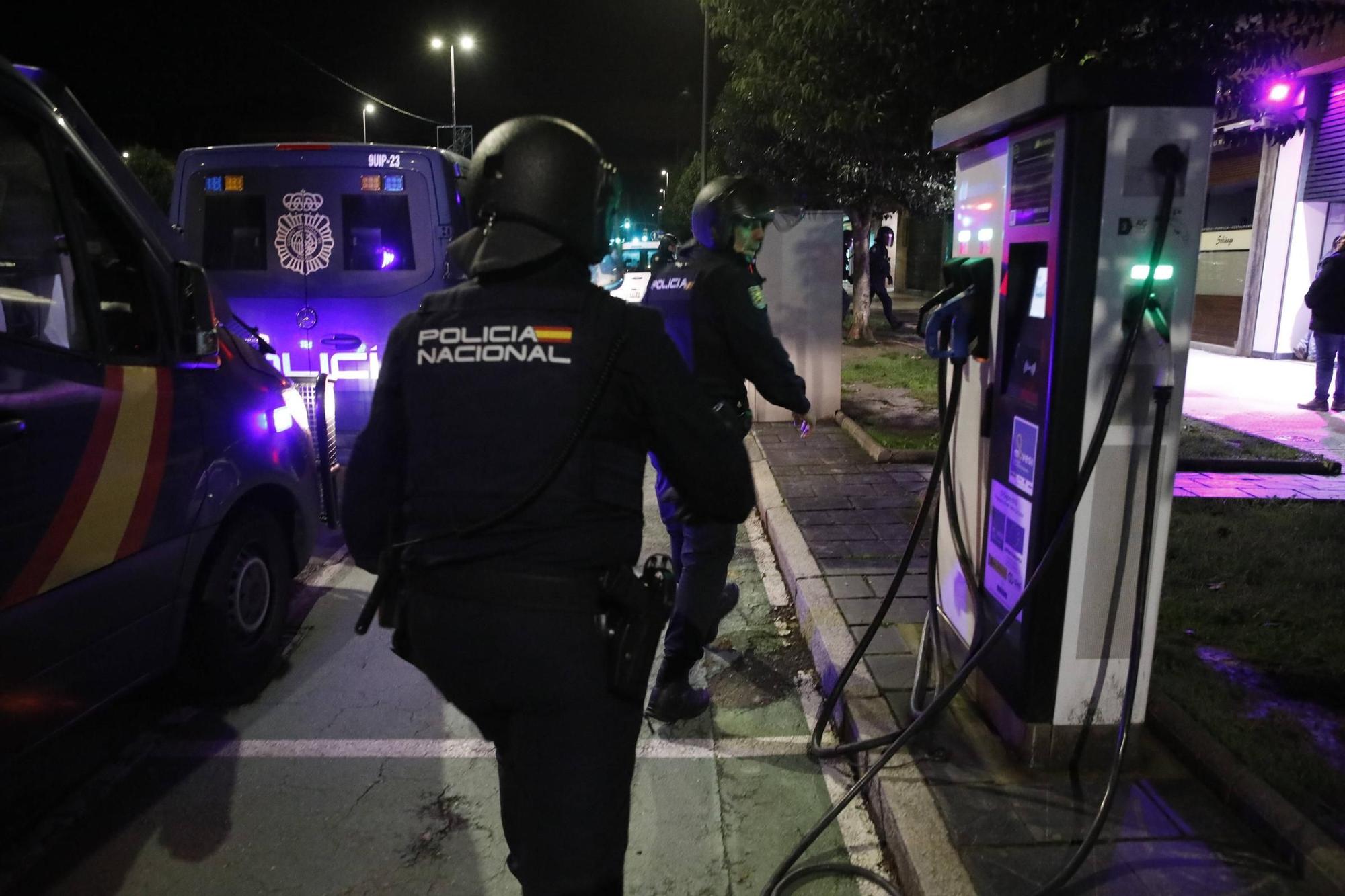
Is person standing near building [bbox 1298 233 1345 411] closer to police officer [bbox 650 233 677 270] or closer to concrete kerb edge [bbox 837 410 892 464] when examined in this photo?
concrete kerb edge [bbox 837 410 892 464]

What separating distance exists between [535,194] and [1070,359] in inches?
68.1

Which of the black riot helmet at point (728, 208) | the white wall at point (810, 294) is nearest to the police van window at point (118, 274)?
the black riot helmet at point (728, 208)

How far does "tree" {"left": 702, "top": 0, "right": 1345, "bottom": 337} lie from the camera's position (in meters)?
5.58

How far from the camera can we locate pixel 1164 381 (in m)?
2.81

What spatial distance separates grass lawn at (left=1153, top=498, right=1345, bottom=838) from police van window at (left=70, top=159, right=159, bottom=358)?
4.04 metres

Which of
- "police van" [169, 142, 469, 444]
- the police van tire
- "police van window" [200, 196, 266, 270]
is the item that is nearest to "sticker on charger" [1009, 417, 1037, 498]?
the police van tire

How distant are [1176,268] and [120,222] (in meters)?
3.61

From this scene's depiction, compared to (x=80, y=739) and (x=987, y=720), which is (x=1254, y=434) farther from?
(x=80, y=739)

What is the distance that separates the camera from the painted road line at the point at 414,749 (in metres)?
3.57

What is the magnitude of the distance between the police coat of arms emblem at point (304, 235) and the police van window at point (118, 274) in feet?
11.3

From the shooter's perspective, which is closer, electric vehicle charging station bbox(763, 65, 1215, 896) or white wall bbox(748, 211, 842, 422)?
electric vehicle charging station bbox(763, 65, 1215, 896)

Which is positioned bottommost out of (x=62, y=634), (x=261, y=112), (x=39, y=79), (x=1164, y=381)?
(x=62, y=634)

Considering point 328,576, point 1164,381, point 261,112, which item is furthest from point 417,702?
point 261,112

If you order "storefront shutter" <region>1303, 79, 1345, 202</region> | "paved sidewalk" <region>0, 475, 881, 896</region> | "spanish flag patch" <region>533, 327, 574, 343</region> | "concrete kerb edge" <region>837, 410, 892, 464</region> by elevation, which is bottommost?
"paved sidewalk" <region>0, 475, 881, 896</region>
